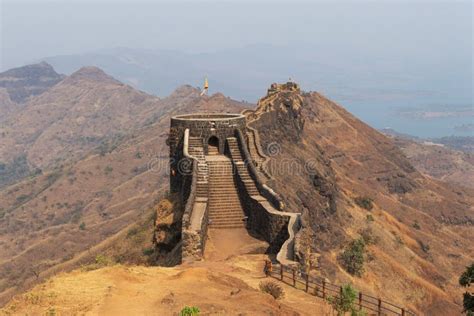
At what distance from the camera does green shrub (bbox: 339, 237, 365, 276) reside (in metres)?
33.4

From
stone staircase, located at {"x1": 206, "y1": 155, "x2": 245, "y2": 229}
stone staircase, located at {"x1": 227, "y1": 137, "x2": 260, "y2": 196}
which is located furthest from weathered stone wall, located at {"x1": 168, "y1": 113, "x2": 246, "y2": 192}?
stone staircase, located at {"x1": 206, "y1": 155, "x2": 245, "y2": 229}

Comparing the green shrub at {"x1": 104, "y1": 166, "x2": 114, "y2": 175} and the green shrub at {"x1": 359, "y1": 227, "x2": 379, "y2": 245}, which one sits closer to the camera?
the green shrub at {"x1": 359, "y1": 227, "x2": 379, "y2": 245}

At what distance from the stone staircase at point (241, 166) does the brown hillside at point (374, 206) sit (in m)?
3.47

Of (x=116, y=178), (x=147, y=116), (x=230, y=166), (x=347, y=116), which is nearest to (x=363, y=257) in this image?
(x=230, y=166)

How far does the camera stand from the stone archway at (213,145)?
84.6 ft

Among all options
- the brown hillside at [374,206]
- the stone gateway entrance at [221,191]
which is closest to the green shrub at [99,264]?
the stone gateway entrance at [221,191]

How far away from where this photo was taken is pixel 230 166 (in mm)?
24391

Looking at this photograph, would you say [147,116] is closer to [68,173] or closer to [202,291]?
[68,173]

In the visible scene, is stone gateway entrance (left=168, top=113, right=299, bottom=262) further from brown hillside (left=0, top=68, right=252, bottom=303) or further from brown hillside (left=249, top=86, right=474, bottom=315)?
brown hillside (left=0, top=68, right=252, bottom=303)

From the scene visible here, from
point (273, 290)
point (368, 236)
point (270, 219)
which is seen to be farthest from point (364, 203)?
point (273, 290)

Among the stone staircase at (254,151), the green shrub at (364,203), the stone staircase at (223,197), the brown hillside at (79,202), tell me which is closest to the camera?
the stone staircase at (223,197)

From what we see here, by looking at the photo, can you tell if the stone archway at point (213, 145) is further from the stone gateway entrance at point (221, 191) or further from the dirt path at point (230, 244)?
the dirt path at point (230, 244)

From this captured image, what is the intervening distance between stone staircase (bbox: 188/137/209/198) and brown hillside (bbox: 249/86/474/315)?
4.94m

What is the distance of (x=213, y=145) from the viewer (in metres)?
26.2
